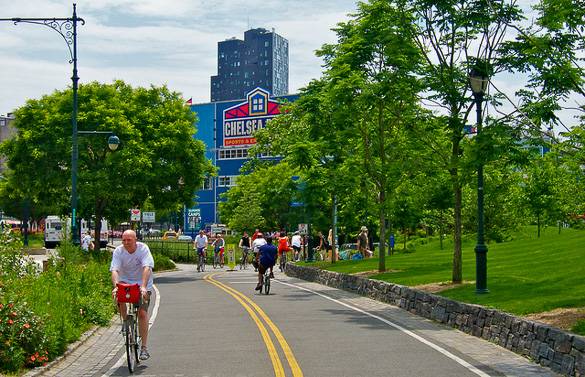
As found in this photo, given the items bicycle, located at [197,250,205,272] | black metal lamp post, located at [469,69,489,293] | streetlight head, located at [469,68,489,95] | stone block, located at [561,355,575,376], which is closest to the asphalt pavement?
stone block, located at [561,355,575,376]

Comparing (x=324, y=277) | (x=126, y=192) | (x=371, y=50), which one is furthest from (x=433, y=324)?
(x=126, y=192)

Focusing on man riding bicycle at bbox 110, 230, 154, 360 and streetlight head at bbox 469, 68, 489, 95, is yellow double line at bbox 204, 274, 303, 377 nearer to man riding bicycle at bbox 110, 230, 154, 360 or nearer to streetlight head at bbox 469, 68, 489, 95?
man riding bicycle at bbox 110, 230, 154, 360

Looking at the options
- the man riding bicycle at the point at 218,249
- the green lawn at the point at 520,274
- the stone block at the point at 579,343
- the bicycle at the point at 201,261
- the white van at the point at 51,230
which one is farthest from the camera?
the white van at the point at 51,230

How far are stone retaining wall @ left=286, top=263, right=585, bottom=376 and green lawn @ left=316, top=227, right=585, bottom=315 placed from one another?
0.47m

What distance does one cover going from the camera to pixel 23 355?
1073 cm

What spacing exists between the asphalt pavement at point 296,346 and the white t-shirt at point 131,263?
1268 mm

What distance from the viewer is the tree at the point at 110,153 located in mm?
35000

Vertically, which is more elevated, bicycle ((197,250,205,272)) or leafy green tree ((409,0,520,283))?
leafy green tree ((409,0,520,283))

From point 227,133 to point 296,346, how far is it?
335 feet

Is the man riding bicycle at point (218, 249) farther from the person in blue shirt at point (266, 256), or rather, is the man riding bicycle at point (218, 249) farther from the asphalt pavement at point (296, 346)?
the asphalt pavement at point (296, 346)

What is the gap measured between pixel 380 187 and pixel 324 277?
169 inches

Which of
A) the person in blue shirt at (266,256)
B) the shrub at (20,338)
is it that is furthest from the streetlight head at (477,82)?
the shrub at (20,338)

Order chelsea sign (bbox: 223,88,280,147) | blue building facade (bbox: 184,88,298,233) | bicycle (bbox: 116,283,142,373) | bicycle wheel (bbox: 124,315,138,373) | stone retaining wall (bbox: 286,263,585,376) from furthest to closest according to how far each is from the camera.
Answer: blue building facade (bbox: 184,88,298,233)
chelsea sign (bbox: 223,88,280,147)
bicycle (bbox: 116,283,142,373)
bicycle wheel (bbox: 124,315,138,373)
stone retaining wall (bbox: 286,263,585,376)

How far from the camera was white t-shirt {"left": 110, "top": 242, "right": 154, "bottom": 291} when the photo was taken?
1115 centimetres
